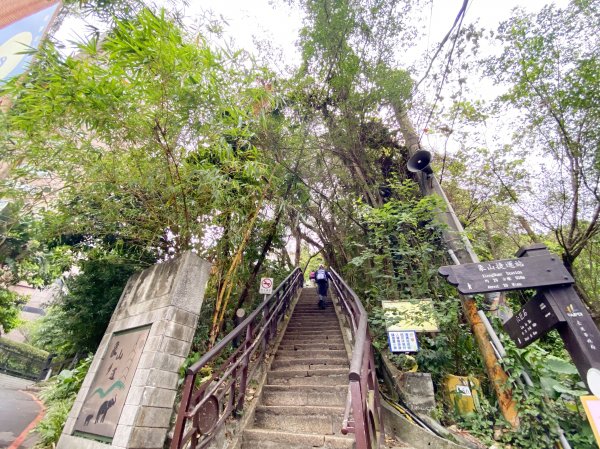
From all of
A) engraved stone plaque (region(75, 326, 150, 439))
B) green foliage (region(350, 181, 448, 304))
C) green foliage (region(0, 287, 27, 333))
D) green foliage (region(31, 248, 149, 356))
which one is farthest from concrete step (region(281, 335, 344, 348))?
green foliage (region(0, 287, 27, 333))

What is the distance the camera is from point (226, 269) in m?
4.41

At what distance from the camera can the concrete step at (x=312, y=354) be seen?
4445mm

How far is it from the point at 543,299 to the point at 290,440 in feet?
9.03

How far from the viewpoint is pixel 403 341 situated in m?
3.67

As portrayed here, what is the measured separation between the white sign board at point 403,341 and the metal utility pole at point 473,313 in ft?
2.49

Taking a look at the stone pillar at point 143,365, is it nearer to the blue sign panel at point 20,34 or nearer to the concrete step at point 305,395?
the concrete step at point 305,395

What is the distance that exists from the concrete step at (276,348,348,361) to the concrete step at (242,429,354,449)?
1.75 metres

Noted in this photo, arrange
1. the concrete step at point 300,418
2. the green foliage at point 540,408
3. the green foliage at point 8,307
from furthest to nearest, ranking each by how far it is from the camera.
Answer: the green foliage at point 8,307 < the concrete step at point 300,418 < the green foliage at point 540,408

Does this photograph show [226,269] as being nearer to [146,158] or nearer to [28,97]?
[146,158]

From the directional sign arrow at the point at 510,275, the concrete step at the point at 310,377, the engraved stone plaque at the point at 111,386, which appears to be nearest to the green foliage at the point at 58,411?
the engraved stone plaque at the point at 111,386

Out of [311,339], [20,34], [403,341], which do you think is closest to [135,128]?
[403,341]

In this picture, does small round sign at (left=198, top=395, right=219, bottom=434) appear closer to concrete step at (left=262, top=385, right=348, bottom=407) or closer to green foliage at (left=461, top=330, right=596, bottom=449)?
concrete step at (left=262, top=385, right=348, bottom=407)

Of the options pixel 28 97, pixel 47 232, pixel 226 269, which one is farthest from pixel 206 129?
pixel 47 232

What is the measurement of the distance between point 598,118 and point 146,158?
7.93 meters
